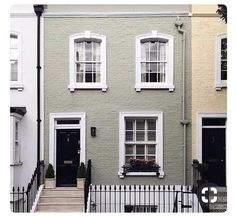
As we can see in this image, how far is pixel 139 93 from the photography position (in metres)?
5.59

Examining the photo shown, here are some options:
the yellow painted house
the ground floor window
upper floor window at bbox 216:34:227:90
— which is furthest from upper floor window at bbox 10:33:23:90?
upper floor window at bbox 216:34:227:90

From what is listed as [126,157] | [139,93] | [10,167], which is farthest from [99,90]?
[10,167]

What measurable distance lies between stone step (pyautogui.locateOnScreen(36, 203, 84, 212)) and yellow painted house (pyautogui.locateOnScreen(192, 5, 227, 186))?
1498 millimetres

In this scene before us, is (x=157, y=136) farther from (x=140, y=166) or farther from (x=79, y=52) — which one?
(x=79, y=52)

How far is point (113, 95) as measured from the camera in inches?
222

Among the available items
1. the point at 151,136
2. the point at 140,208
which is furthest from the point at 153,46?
the point at 140,208

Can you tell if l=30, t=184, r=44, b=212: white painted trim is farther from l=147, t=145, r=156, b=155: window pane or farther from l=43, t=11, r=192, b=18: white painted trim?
l=43, t=11, r=192, b=18: white painted trim

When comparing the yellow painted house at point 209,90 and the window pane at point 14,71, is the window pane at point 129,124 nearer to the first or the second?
the yellow painted house at point 209,90

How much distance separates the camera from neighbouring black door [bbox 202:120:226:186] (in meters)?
5.29

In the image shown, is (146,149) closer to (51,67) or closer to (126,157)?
(126,157)

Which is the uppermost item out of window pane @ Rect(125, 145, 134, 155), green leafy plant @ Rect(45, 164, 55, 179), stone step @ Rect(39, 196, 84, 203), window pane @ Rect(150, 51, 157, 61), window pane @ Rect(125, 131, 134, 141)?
window pane @ Rect(150, 51, 157, 61)

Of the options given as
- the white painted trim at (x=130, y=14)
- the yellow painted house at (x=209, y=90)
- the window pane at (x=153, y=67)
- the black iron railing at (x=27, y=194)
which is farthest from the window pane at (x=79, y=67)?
the yellow painted house at (x=209, y=90)

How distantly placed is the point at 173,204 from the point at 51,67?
2.24 m

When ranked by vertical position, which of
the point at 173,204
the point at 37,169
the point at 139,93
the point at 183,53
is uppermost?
the point at 183,53
